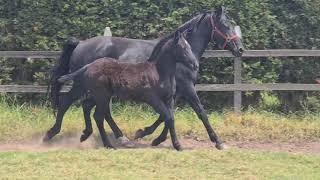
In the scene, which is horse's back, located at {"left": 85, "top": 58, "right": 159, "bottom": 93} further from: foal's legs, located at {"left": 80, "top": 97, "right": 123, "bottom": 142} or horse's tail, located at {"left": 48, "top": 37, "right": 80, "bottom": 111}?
horse's tail, located at {"left": 48, "top": 37, "right": 80, "bottom": 111}

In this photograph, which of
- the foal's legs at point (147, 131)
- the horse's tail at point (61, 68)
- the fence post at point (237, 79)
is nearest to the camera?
the foal's legs at point (147, 131)

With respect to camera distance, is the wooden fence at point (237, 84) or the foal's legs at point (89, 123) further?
the wooden fence at point (237, 84)

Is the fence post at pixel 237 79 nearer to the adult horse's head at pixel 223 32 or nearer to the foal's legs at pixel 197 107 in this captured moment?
the adult horse's head at pixel 223 32

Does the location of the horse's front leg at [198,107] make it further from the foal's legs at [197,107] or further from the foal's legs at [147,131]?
the foal's legs at [147,131]

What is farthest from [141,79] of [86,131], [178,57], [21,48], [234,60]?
[21,48]

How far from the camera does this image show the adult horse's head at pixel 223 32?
399 inches

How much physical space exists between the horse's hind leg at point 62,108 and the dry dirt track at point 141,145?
0.19 meters

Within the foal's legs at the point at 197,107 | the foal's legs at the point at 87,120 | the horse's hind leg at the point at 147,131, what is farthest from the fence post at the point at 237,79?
the foal's legs at the point at 87,120

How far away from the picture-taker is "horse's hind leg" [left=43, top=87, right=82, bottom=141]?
10062 millimetres

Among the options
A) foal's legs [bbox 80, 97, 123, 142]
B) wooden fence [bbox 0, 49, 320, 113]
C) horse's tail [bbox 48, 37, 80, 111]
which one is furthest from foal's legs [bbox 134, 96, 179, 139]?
wooden fence [bbox 0, 49, 320, 113]

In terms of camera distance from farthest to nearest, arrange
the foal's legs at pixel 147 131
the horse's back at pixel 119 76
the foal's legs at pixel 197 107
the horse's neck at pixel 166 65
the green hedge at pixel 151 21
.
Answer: the green hedge at pixel 151 21 → the foal's legs at pixel 147 131 → the foal's legs at pixel 197 107 → the horse's neck at pixel 166 65 → the horse's back at pixel 119 76

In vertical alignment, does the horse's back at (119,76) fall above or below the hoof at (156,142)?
above

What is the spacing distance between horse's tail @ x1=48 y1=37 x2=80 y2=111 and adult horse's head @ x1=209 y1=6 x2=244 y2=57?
90.7 inches

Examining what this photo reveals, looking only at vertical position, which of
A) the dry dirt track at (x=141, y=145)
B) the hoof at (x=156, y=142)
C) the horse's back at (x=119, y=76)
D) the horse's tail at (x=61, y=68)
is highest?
the horse's back at (x=119, y=76)
